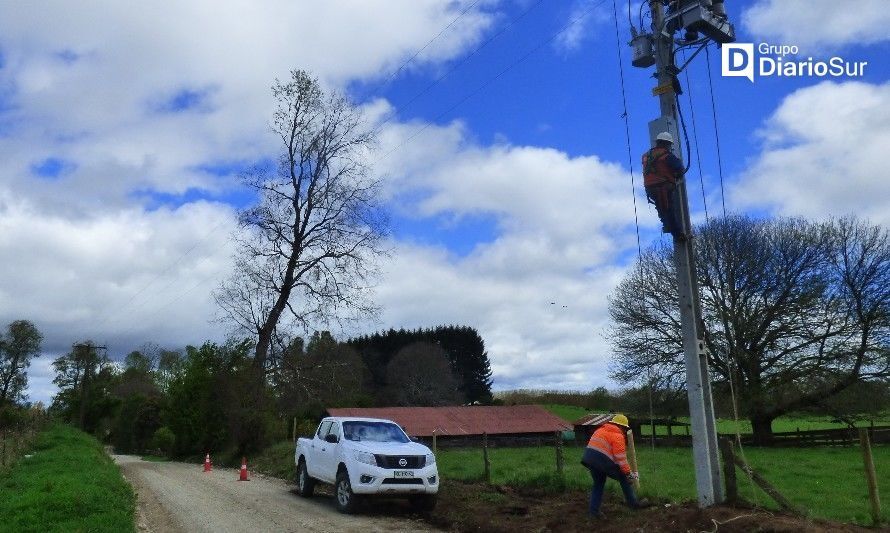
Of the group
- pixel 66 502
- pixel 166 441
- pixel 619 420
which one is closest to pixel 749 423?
pixel 166 441

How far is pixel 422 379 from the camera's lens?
246 ft

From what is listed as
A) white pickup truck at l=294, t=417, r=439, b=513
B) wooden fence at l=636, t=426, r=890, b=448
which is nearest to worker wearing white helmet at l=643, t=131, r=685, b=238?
white pickup truck at l=294, t=417, r=439, b=513

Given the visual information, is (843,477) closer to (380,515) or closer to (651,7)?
(380,515)

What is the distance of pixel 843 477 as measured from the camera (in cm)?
2175

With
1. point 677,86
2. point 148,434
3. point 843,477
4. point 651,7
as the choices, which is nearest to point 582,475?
point 677,86

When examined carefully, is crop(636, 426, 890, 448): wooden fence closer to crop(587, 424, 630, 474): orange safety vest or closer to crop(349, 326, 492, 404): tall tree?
crop(587, 424, 630, 474): orange safety vest

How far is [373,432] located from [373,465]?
73.9 inches

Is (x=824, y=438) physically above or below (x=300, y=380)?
below

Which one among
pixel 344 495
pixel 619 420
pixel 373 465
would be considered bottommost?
pixel 344 495

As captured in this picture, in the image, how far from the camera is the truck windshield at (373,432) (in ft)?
49.1

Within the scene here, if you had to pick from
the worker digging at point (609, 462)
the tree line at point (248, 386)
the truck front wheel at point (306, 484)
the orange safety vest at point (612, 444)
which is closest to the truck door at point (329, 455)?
the truck front wheel at point (306, 484)

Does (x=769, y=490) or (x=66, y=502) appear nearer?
(x=769, y=490)

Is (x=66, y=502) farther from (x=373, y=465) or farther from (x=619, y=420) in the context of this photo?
(x=619, y=420)

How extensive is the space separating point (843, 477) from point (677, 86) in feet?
55.1
